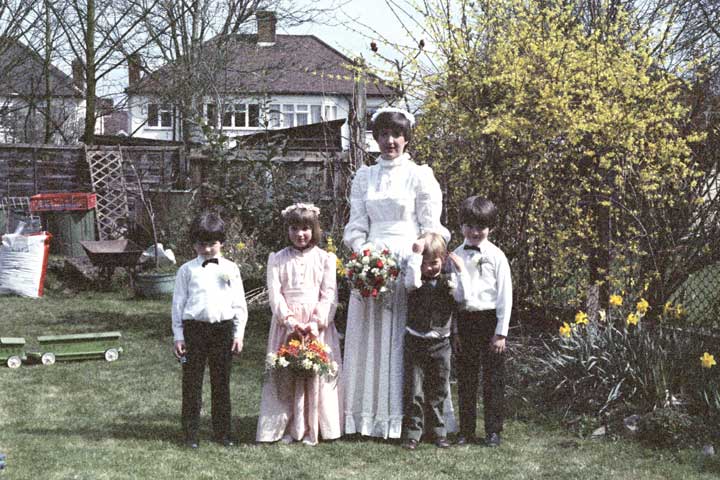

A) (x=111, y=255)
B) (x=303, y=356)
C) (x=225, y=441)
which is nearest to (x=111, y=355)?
(x=225, y=441)

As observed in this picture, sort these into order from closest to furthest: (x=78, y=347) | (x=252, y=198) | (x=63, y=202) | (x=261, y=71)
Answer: (x=78, y=347)
(x=252, y=198)
(x=63, y=202)
(x=261, y=71)

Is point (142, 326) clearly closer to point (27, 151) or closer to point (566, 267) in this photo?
point (566, 267)

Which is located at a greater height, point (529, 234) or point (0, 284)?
point (529, 234)

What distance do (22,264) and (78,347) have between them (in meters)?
4.33

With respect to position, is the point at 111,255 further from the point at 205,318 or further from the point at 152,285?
the point at 205,318

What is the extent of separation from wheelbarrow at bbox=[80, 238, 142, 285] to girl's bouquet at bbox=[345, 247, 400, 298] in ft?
24.1

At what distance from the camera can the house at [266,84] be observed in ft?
77.0

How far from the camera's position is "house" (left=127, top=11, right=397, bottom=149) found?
77.0ft

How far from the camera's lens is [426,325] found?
5230mm

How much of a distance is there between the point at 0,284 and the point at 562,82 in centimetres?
796

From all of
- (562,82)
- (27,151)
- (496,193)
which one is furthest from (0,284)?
(562,82)

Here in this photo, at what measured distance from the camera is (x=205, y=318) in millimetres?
5109

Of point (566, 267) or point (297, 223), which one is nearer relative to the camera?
point (297, 223)

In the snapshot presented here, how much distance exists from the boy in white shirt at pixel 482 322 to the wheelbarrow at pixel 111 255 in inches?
295
